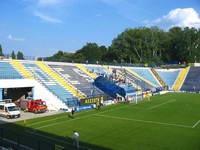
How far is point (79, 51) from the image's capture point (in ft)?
479

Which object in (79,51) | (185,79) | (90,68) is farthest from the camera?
(79,51)

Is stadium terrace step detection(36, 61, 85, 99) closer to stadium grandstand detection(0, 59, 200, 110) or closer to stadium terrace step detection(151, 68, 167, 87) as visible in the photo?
stadium grandstand detection(0, 59, 200, 110)

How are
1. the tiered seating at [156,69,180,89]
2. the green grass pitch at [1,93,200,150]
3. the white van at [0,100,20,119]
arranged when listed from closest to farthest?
1. the green grass pitch at [1,93,200,150]
2. the white van at [0,100,20,119]
3. the tiered seating at [156,69,180,89]

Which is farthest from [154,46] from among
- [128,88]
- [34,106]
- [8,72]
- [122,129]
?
[122,129]

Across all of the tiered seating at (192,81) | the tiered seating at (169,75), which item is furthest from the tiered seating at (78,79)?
the tiered seating at (169,75)

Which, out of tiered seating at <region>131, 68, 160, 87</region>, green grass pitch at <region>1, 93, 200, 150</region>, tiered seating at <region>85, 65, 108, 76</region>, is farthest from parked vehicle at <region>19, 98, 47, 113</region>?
tiered seating at <region>131, 68, 160, 87</region>

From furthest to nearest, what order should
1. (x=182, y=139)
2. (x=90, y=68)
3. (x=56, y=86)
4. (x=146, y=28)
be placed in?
(x=146, y=28), (x=90, y=68), (x=56, y=86), (x=182, y=139)

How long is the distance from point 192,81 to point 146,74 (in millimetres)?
13391

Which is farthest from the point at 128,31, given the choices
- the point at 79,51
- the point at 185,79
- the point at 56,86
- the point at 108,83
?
the point at 56,86

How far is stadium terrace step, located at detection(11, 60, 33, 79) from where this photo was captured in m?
43.1

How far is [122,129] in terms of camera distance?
26766 millimetres

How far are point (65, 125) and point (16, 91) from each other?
69.6ft

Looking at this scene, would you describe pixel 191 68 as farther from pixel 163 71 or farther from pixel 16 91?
pixel 16 91

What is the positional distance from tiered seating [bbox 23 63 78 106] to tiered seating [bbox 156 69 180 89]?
40.8m
